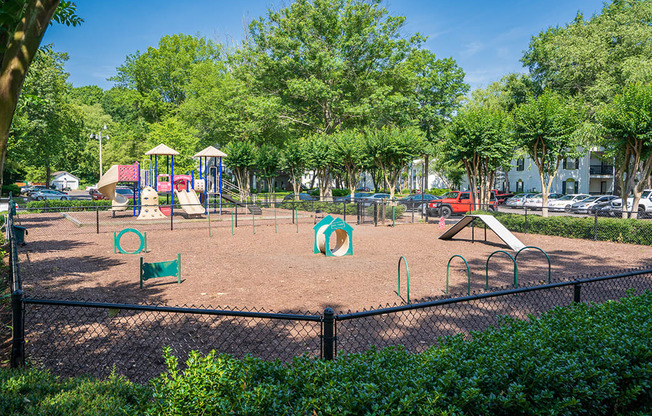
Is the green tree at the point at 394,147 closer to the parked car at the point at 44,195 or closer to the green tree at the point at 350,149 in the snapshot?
the green tree at the point at 350,149

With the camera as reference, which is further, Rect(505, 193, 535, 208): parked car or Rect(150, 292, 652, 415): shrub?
Rect(505, 193, 535, 208): parked car

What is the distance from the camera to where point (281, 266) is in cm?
1209

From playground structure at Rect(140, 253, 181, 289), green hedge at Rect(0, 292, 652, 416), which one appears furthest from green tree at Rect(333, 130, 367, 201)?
green hedge at Rect(0, 292, 652, 416)

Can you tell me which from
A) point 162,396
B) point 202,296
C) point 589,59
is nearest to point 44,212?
point 202,296

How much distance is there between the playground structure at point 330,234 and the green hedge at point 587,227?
10.6 m

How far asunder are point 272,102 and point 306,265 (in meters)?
26.2

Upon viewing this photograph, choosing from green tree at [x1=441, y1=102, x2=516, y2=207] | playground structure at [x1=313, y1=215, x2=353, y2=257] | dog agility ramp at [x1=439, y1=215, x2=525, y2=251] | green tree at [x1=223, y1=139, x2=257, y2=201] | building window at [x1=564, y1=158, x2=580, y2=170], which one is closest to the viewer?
playground structure at [x1=313, y1=215, x2=353, y2=257]

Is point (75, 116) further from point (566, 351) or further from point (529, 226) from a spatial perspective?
point (566, 351)

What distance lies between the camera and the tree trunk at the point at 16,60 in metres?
3.87

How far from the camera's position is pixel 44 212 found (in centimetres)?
3127

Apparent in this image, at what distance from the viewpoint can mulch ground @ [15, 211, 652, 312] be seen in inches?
346

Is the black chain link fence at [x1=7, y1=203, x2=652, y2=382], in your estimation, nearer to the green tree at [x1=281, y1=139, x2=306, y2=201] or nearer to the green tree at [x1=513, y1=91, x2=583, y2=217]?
the green tree at [x1=513, y1=91, x2=583, y2=217]

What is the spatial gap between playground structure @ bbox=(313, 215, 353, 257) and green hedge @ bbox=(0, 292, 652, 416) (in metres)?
9.74

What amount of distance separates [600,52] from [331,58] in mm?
21592
